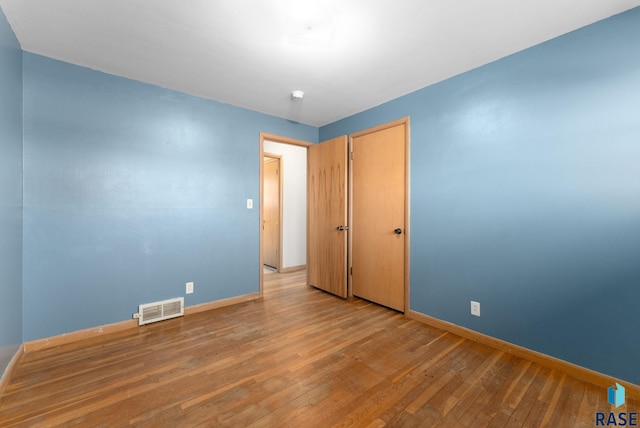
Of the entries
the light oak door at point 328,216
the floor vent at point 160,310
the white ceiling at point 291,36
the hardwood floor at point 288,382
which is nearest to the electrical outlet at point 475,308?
the hardwood floor at point 288,382

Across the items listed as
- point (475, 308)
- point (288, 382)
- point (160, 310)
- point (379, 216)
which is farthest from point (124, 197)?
point (475, 308)

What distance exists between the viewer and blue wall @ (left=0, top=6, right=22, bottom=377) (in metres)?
1.67

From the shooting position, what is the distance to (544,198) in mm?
1974

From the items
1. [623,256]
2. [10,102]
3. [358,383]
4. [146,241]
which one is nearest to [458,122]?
[623,256]

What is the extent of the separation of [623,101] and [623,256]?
3.23 feet

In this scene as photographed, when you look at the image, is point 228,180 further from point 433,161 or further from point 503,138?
point 503,138

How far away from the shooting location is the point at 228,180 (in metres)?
3.17

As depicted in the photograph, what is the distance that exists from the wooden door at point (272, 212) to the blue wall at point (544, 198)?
9.52ft

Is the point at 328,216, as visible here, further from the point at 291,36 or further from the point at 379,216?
the point at 291,36

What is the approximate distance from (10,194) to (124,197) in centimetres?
76

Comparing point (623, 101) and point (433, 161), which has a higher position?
point (623, 101)

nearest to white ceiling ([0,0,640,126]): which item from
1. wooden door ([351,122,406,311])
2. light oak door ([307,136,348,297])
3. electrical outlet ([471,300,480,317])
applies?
wooden door ([351,122,406,311])

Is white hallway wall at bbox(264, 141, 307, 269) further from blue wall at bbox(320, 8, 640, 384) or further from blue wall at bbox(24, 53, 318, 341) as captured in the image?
blue wall at bbox(320, 8, 640, 384)

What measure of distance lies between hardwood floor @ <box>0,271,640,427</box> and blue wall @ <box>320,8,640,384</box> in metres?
0.34
